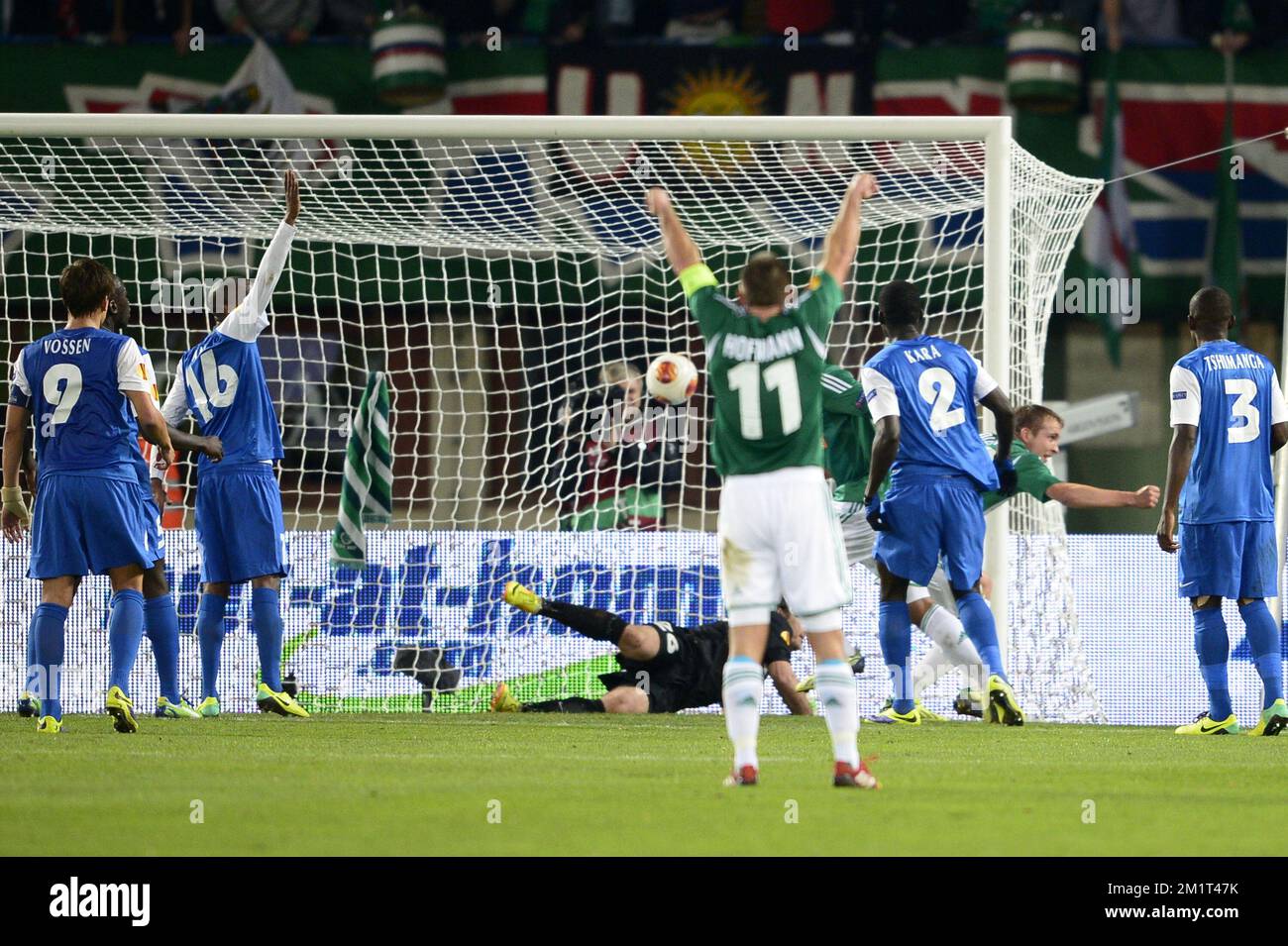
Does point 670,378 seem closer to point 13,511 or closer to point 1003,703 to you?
point 1003,703

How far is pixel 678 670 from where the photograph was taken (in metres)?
8.54

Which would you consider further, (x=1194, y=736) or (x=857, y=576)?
(x=857, y=576)

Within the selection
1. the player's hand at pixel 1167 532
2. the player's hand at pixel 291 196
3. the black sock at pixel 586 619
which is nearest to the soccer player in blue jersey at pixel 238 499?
the player's hand at pixel 291 196

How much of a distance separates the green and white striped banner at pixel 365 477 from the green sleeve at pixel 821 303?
475cm

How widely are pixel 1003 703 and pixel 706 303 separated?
3363 mm

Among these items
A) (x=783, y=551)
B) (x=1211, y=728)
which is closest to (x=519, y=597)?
(x=1211, y=728)

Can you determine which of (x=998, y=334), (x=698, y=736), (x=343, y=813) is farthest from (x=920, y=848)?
(x=998, y=334)

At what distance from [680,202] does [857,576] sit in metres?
2.82

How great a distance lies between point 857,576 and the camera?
366 inches

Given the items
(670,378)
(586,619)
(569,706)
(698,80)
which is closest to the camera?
(586,619)

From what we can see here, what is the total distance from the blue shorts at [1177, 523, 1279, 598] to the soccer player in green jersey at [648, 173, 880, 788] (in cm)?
291

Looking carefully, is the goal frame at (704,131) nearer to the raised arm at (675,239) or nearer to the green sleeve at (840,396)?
the green sleeve at (840,396)

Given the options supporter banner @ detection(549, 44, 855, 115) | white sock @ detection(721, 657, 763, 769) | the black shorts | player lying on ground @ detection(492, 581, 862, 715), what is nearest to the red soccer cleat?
white sock @ detection(721, 657, 763, 769)
